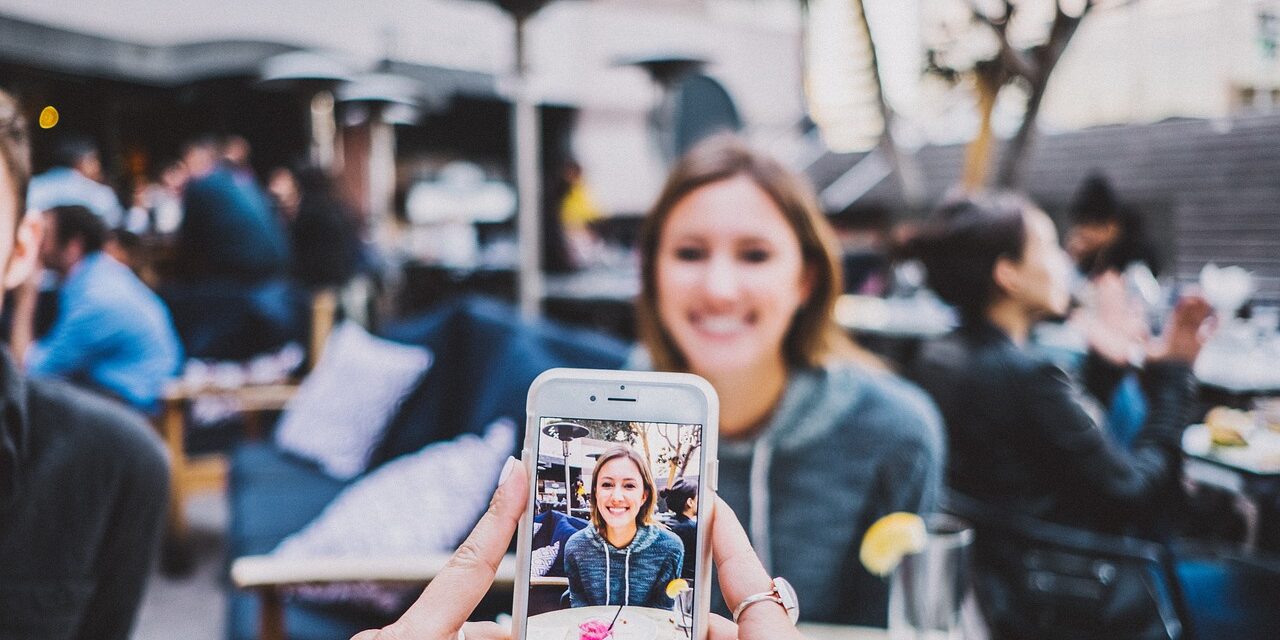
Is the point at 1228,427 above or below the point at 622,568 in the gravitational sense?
below

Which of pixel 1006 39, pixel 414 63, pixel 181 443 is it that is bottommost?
pixel 181 443

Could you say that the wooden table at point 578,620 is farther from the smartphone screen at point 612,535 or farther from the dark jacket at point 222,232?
the dark jacket at point 222,232

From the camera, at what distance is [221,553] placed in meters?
3.65

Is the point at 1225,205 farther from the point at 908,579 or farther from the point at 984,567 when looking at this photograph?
the point at 908,579

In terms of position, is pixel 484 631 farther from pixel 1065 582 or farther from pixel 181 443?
pixel 181 443

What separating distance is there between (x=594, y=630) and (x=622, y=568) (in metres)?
0.04

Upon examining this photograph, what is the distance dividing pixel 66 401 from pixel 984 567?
1683mm

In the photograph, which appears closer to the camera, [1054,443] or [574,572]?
[574,572]

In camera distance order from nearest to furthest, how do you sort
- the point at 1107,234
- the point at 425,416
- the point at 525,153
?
the point at 425,416, the point at 525,153, the point at 1107,234

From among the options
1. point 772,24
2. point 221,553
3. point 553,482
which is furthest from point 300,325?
point 772,24

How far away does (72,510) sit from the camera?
39.0 inches

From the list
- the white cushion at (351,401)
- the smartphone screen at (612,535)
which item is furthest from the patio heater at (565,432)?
the white cushion at (351,401)

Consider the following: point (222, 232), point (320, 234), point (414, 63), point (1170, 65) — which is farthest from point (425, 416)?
point (414, 63)

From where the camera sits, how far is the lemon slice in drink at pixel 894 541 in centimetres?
105
